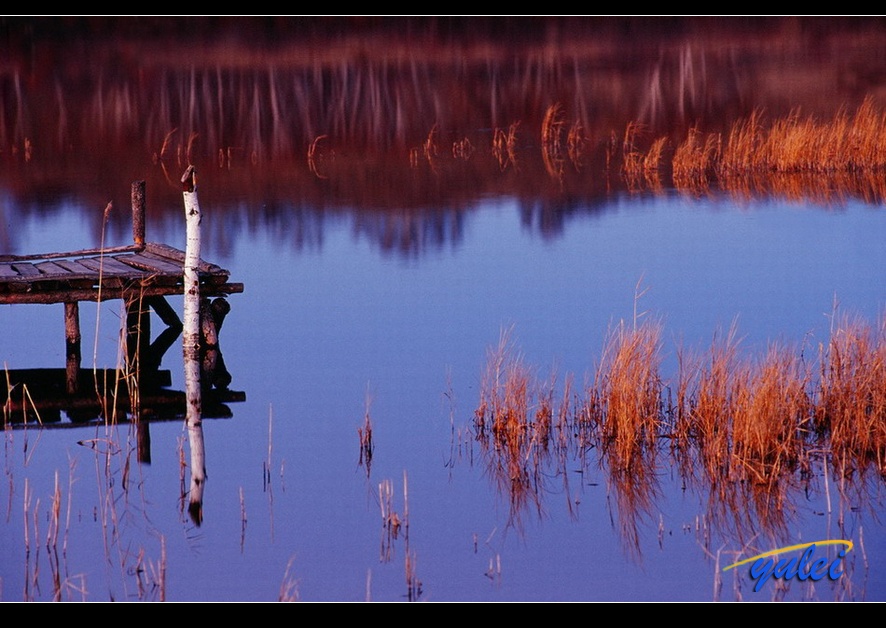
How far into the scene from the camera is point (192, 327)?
829 cm

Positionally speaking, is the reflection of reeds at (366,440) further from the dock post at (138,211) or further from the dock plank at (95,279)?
the dock post at (138,211)

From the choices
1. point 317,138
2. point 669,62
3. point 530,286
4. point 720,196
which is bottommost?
point 530,286

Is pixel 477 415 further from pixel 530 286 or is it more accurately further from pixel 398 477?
pixel 530 286

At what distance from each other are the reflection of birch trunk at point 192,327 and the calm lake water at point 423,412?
0.36 feet

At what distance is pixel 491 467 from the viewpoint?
287 inches

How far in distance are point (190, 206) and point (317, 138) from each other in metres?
18.1

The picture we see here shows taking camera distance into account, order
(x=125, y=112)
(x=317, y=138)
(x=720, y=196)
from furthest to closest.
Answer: (x=125, y=112) < (x=317, y=138) < (x=720, y=196)

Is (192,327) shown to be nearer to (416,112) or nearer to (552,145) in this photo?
(552,145)

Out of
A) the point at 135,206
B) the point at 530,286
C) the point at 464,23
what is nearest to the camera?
the point at 135,206

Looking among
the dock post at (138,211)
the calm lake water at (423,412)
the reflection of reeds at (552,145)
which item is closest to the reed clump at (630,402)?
the calm lake water at (423,412)

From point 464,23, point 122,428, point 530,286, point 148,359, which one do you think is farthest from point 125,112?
point 122,428

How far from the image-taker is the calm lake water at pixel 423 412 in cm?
583

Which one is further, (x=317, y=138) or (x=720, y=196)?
(x=317, y=138)

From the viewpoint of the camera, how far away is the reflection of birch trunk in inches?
299
